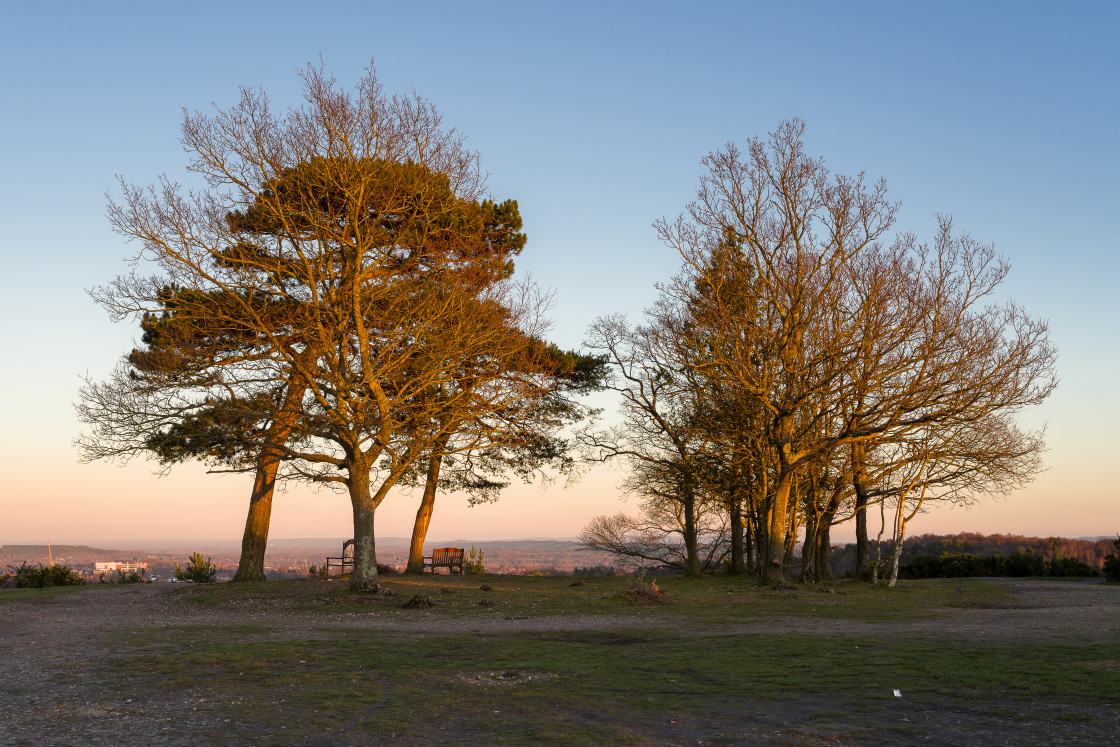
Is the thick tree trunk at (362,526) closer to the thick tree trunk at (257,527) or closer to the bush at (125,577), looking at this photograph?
the thick tree trunk at (257,527)

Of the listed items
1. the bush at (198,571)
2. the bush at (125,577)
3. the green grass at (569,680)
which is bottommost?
the bush at (125,577)

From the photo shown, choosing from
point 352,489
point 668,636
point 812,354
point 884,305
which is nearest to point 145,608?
point 352,489

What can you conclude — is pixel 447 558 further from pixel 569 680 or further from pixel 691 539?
pixel 569 680

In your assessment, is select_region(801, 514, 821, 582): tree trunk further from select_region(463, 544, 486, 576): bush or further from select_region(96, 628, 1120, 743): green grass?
select_region(96, 628, 1120, 743): green grass

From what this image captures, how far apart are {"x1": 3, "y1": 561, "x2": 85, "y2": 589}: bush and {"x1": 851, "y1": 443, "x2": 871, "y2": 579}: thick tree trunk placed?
914 inches

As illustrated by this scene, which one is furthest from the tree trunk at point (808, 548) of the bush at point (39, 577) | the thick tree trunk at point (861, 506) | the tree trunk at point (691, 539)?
the bush at point (39, 577)

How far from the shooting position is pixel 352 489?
1894 centimetres

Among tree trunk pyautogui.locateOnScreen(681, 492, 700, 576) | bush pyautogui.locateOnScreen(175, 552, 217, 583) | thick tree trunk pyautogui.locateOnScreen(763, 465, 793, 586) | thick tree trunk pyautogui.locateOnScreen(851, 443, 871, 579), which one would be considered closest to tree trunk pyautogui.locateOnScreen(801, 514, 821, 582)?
thick tree trunk pyautogui.locateOnScreen(851, 443, 871, 579)

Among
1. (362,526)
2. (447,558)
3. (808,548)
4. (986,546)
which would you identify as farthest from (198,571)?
(986,546)

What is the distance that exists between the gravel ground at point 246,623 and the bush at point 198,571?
3.82 metres

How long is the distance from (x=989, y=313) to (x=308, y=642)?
692 inches

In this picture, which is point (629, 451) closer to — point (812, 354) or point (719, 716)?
point (812, 354)

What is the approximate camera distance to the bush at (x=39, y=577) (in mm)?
24609

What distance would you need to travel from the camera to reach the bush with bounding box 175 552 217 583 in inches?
1024
